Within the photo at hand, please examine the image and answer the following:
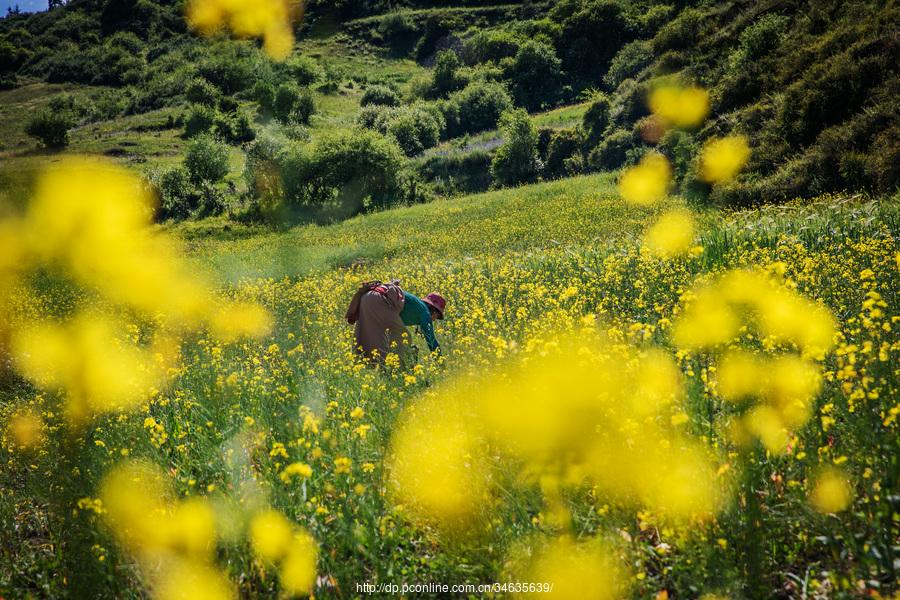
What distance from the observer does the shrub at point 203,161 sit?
40781 millimetres

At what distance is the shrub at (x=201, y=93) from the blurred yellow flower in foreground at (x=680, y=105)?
5635 cm

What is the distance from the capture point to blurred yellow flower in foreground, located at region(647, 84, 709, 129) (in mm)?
21091

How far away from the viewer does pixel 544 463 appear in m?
3.10

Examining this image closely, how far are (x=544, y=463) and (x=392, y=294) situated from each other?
365 centimetres

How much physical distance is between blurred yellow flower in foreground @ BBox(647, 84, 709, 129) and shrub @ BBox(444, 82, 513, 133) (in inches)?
1008

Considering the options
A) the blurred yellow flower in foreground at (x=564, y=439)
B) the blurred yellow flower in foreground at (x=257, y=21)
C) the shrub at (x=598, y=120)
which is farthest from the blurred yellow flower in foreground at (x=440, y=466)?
the blurred yellow flower in foreground at (x=257, y=21)

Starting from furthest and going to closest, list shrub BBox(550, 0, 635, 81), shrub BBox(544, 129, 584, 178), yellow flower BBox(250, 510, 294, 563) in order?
1. shrub BBox(550, 0, 635, 81)
2. shrub BBox(544, 129, 584, 178)
3. yellow flower BBox(250, 510, 294, 563)

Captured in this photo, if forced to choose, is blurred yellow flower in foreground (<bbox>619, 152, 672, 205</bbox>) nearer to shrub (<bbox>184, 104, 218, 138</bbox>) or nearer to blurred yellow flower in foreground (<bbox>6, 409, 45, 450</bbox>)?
blurred yellow flower in foreground (<bbox>6, 409, 45, 450</bbox>)

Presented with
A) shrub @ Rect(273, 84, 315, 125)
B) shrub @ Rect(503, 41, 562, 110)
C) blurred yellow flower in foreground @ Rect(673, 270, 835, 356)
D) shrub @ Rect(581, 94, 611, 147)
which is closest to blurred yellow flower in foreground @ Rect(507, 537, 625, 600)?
blurred yellow flower in foreground @ Rect(673, 270, 835, 356)

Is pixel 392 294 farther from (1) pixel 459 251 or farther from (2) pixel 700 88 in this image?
(2) pixel 700 88

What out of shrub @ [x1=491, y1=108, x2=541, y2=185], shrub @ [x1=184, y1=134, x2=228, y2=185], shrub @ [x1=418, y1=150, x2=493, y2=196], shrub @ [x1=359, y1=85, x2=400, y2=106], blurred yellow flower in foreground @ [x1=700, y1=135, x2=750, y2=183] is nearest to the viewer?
blurred yellow flower in foreground @ [x1=700, y1=135, x2=750, y2=183]

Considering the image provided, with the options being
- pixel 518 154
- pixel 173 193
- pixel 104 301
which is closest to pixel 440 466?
pixel 104 301

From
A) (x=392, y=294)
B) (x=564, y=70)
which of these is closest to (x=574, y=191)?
(x=392, y=294)

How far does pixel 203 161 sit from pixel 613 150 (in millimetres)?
29766
